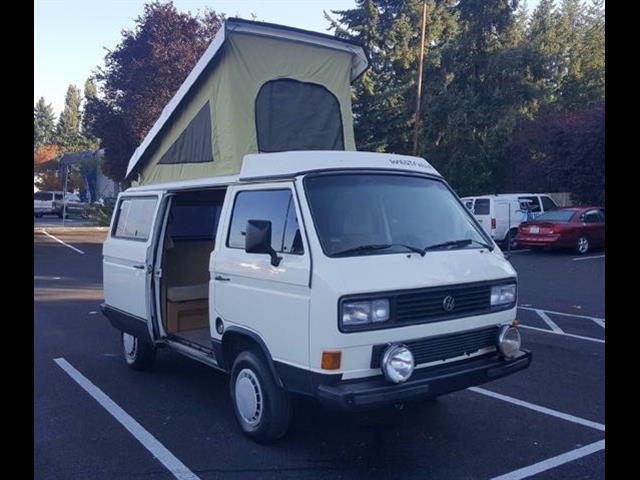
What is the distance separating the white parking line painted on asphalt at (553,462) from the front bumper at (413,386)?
0.67 m

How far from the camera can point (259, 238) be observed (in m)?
4.50

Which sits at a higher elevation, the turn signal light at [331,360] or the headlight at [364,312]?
the headlight at [364,312]

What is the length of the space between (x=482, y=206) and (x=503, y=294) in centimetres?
1675

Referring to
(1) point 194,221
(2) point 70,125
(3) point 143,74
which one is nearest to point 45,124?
(2) point 70,125

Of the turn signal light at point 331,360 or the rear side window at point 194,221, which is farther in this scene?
the rear side window at point 194,221

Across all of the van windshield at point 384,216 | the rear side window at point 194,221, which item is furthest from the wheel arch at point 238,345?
the rear side window at point 194,221

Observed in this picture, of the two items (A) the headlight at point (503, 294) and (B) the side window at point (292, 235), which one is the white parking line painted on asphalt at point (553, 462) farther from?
(B) the side window at point (292, 235)

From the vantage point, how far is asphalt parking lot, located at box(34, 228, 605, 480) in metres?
4.56

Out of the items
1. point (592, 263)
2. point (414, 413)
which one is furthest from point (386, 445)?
point (592, 263)

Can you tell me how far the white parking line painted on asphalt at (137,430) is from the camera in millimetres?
4574

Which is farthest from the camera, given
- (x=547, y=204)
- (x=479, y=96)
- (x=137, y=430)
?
(x=479, y=96)

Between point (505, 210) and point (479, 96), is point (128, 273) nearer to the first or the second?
point (505, 210)
